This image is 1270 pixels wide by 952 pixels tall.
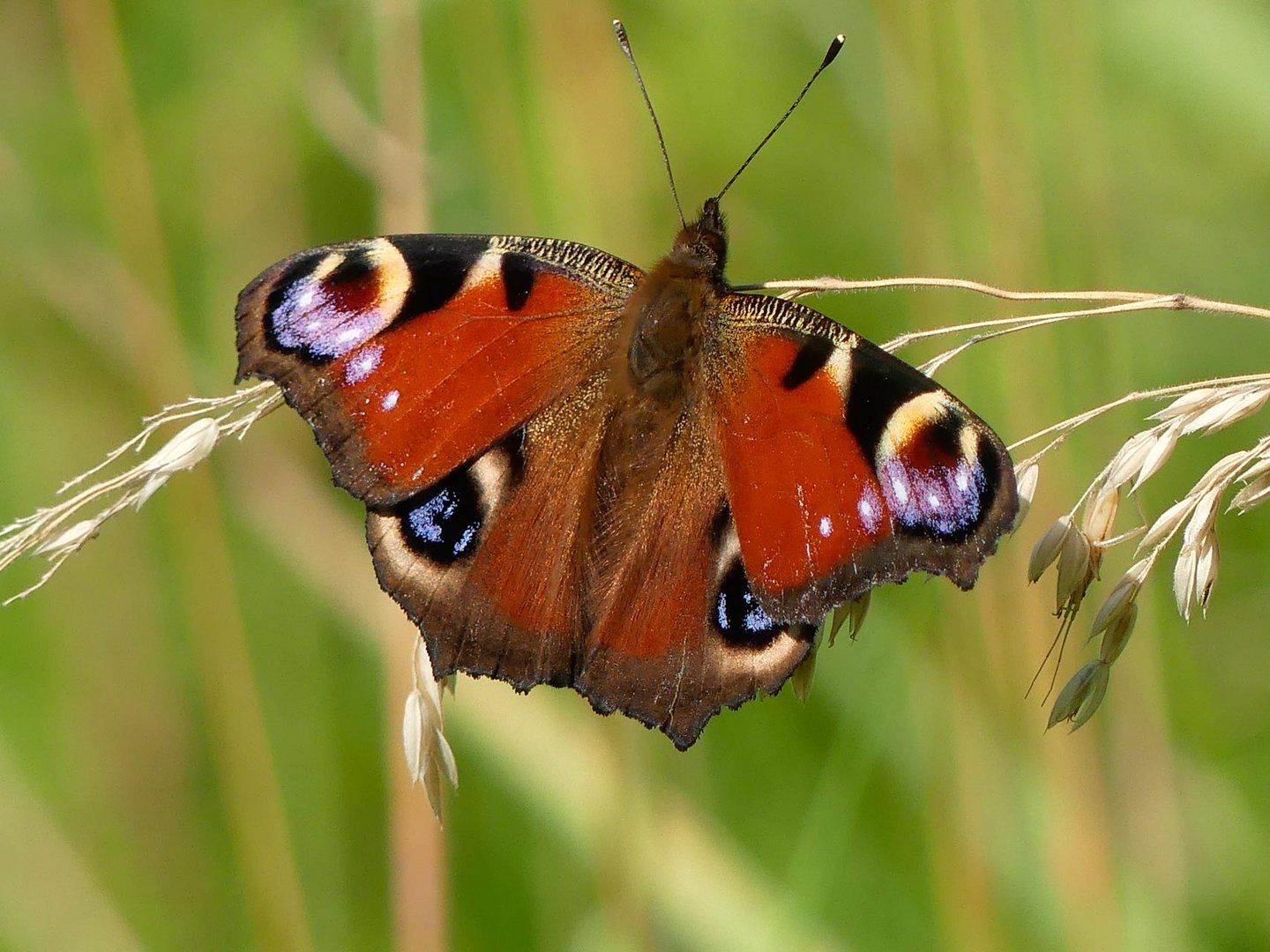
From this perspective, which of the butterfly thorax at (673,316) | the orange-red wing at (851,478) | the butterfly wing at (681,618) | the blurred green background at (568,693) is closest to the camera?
the orange-red wing at (851,478)

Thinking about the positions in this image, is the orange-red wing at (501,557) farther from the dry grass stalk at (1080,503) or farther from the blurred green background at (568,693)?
the blurred green background at (568,693)

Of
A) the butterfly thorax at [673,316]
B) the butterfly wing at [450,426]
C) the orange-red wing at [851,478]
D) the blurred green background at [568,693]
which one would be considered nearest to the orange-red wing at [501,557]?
the butterfly wing at [450,426]

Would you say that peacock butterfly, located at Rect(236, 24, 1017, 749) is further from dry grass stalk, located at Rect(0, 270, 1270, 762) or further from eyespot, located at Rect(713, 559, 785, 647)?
dry grass stalk, located at Rect(0, 270, 1270, 762)

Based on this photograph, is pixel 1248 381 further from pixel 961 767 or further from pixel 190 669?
pixel 190 669

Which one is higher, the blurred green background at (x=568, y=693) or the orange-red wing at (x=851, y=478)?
the orange-red wing at (x=851, y=478)

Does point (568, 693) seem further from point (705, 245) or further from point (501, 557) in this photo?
point (705, 245)

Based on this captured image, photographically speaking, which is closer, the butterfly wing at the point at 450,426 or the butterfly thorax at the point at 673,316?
the butterfly wing at the point at 450,426

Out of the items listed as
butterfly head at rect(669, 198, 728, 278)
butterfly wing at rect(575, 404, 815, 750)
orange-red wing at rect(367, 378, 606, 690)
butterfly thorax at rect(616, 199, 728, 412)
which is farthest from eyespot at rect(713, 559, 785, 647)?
butterfly head at rect(669, 198, 728, 278)

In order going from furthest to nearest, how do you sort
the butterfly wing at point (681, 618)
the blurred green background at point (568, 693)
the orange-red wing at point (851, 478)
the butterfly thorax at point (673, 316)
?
the blurred green background at point (568, 693) < the butterfly thorax at point (673, 316) < the butterfly wing at point (681, 618) < the orange-red wing at point (851, 478)
